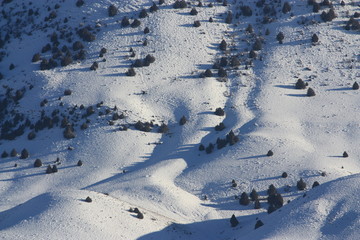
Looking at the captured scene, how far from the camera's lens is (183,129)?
79.2 metres

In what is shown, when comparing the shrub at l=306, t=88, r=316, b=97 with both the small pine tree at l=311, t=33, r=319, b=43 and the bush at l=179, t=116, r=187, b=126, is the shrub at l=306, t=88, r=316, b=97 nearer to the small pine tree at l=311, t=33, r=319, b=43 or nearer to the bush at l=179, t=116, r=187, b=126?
the small pine tree at l=311, t=33, r=319, b=43

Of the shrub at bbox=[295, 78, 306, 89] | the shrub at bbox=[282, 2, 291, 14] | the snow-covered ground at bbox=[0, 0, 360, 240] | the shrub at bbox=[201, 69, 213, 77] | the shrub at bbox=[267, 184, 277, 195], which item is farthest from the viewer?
the shrub at bbox=[282, 2, 291, 14]

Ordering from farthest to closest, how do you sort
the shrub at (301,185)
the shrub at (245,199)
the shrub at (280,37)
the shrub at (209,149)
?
1. the shrub at (280,37)
2. the shrub at (209,149)
3. the shrub at (301,185)
4. the shrub at (245,199)

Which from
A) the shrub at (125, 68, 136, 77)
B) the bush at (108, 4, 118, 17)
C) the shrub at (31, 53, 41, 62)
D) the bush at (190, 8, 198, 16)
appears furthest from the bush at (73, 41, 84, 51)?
the bush at (190, 8, 198, 16)

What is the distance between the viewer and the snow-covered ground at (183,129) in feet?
198

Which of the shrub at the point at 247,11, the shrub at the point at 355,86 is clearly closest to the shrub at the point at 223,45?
the shrub at the point at 247,11

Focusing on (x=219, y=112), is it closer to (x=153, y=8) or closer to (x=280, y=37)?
(x=280, y=37)

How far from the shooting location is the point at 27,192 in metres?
71.4

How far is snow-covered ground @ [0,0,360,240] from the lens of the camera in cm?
6025

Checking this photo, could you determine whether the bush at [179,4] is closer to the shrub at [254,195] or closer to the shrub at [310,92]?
the shrub at [310,92]

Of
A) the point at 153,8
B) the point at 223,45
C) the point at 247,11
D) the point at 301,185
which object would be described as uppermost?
the point at 247,11

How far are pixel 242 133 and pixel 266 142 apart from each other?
4023 mm

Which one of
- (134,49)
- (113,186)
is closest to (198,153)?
(113,186)

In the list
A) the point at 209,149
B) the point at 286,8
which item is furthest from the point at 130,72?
the point at 286,8
